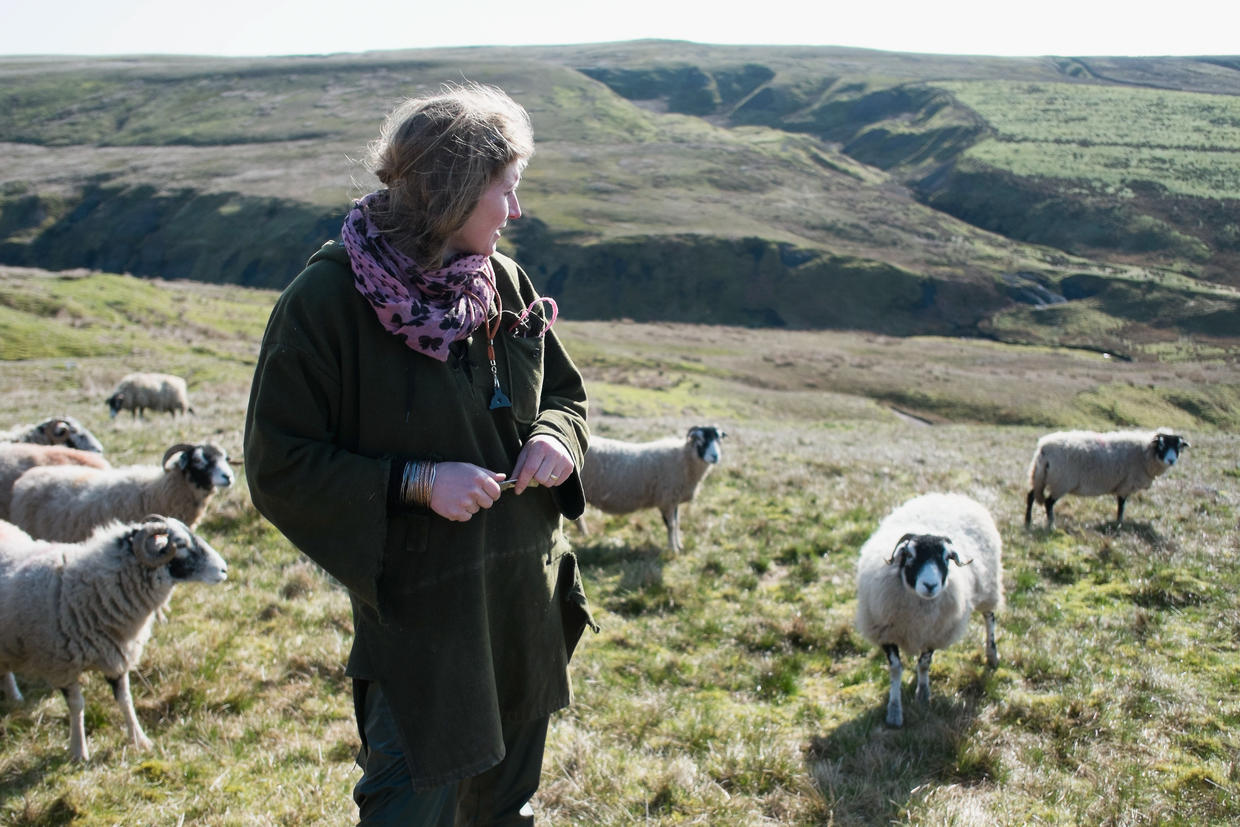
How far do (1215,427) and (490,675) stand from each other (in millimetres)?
49813

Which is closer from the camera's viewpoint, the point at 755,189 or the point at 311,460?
the point at 311,460

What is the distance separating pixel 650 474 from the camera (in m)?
11.0

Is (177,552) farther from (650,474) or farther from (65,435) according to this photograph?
(65,435)

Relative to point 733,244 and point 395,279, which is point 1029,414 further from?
point 733,244

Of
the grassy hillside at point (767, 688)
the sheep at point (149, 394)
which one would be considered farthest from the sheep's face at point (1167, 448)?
the sheep at point (149, 394)

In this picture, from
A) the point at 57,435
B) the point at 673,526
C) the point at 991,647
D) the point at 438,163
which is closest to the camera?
the point at 438,163

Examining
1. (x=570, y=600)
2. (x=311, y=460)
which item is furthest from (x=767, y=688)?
(x=311, y=460)

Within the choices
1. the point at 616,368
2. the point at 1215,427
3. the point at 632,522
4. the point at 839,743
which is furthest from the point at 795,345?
the point at 839,743

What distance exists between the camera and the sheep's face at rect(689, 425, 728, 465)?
36.0 feet

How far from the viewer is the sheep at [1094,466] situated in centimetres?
1121

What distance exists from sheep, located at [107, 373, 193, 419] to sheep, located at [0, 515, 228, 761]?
17.4 meters

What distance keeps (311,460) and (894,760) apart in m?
4.42

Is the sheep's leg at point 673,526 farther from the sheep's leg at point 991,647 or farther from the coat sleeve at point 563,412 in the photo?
the coat sleeve at point 563,412

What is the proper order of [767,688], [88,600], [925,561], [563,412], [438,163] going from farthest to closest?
[767,688]
[925,561]
[88,600]
[563,412]
[438,163]
